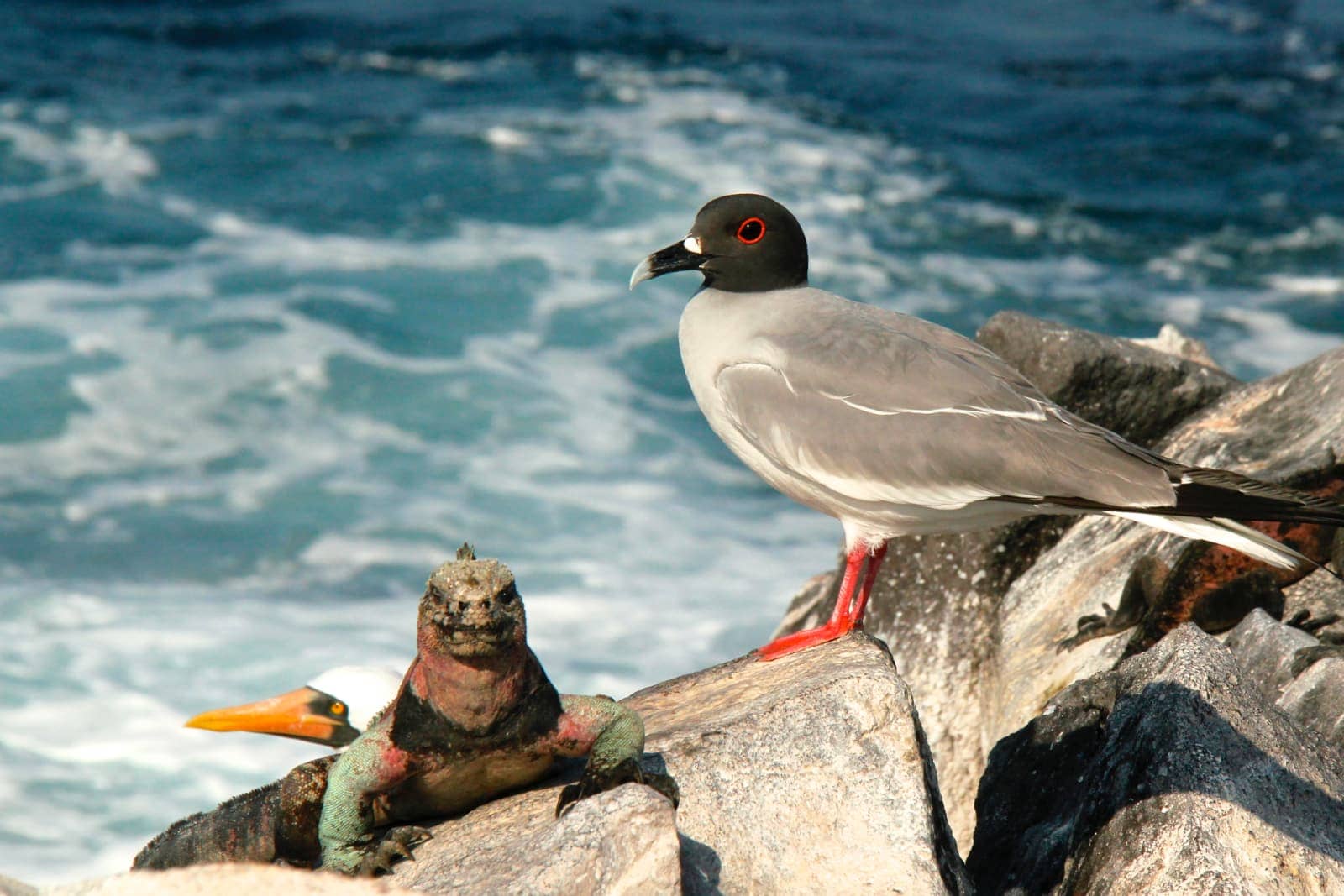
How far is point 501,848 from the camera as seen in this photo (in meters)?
4.68

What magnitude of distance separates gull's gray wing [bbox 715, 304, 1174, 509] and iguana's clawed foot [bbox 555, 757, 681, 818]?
5.86 feet

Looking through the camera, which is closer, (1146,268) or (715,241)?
(715,241)

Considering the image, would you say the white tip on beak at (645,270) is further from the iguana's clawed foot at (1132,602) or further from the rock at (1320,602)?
the rock at (1320,602)

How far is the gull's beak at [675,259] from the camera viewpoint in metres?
6.89

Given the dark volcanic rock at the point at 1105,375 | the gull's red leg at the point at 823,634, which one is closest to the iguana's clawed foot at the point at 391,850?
the gull's red leg at the point at 823,634

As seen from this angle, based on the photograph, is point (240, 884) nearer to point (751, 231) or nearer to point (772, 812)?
point (772, 812)

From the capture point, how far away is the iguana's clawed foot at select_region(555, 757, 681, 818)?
4.77 m

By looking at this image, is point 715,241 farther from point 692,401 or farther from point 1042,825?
point 692,401

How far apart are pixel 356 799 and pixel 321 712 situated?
1.75 m

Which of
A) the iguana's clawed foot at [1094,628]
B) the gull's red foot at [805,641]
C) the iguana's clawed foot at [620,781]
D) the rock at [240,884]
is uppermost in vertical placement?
the gull's red foot at [805,641]

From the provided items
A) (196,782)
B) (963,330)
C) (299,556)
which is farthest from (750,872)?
(963,330)

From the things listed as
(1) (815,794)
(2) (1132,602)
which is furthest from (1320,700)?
(1) (815,794)

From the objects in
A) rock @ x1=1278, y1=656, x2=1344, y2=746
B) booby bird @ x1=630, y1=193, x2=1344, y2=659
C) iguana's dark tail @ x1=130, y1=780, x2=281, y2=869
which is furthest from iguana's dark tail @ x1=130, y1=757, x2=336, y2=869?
rock @ x1=1278, y1=656, x2=1344, y2=746

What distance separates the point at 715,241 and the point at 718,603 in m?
8.16
